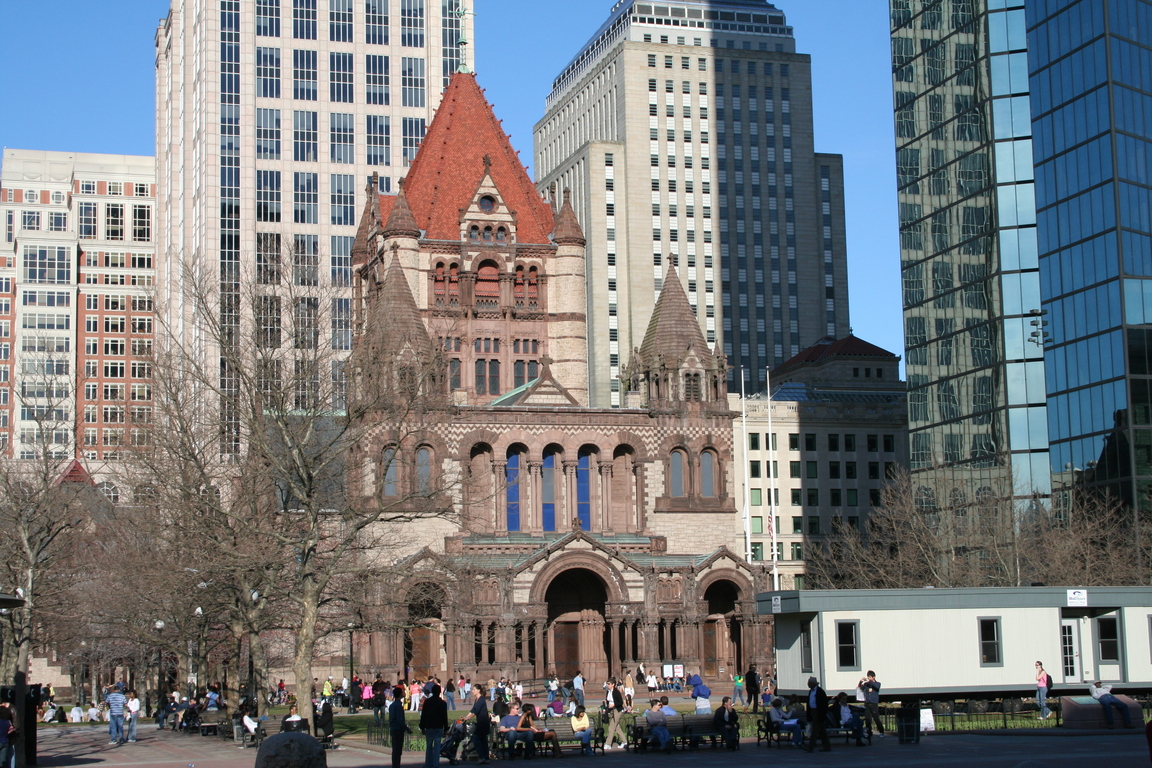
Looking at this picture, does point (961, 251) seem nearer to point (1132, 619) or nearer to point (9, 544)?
point (1132, 619)

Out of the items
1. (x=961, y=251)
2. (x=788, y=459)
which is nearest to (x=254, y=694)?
(x=961, y=251)

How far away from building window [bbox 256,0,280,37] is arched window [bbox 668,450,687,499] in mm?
68677

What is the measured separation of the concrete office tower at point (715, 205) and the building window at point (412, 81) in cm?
3702

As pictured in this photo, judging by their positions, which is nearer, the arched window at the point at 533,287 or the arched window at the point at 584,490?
the arched window at the point at 584,490

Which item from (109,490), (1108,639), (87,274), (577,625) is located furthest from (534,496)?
(87,274)

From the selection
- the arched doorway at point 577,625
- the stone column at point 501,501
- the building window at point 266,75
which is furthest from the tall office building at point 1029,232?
the building window at point 266,75

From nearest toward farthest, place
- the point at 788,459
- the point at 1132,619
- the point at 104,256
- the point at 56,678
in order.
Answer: the point at 1132,619
the point at 56,678
the point at 788,459
the point at 104,256

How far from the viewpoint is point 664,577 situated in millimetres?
78438

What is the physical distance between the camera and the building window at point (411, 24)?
139375 mm

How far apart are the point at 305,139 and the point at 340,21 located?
10927mm

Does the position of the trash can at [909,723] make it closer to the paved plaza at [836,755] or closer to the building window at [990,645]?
the paved plaza at [836,755]

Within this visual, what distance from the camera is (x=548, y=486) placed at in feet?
276

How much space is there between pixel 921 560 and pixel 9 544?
45.0 m

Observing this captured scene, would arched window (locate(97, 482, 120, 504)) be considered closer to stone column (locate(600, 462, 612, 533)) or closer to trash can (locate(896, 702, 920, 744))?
stone column (locate(600, 462, 612, 533))
